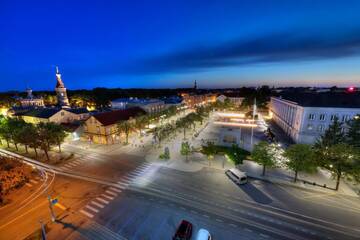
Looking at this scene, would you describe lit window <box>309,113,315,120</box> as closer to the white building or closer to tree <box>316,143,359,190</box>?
the white building

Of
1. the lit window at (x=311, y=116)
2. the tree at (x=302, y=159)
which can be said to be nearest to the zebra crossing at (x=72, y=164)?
the tree at (x=302, y=159)

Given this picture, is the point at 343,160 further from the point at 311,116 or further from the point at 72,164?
the point at 72,164

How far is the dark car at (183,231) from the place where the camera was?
16.6 m

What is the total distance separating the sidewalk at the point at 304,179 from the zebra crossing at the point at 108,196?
20098 millimetres

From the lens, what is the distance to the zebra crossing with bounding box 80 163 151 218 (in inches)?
840

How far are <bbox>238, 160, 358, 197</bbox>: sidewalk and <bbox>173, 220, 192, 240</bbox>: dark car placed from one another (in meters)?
16.0

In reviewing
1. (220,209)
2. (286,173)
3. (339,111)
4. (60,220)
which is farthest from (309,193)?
(60,220)

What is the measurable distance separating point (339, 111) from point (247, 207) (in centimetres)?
3937

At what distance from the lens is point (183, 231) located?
1716 centimetres

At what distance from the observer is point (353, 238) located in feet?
56.3

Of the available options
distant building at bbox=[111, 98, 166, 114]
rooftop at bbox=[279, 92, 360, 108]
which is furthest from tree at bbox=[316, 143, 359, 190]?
distant building at bbox=[111, 98, 166, 114]

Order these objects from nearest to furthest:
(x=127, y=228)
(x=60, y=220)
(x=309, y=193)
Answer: (x=127, y=228) → (x=60, y=220) → (x=309, y=193)

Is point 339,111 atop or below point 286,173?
atop

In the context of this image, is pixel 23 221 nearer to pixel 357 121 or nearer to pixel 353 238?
pixel 353 238
